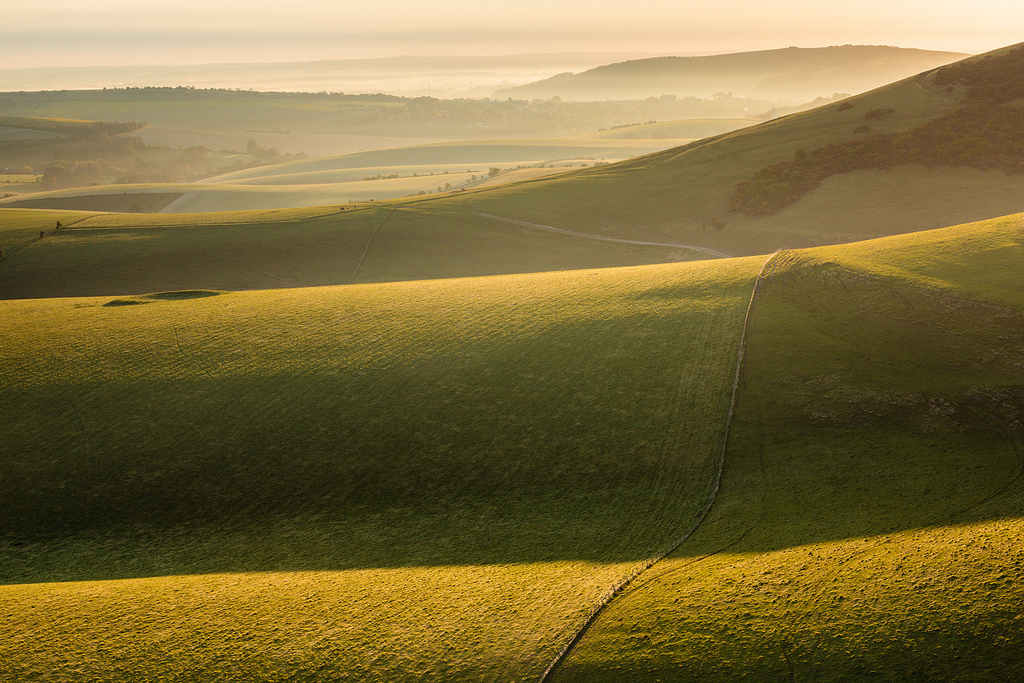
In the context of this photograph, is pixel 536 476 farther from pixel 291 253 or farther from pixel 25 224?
pixel 25 224

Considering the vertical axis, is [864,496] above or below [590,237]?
below

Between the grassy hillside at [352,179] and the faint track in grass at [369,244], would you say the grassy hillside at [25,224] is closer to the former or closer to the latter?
the faint track in grass at [369,244]

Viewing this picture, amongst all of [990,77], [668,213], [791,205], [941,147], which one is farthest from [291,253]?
[990,77]

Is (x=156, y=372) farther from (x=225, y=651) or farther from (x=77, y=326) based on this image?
(x=225, y=651)

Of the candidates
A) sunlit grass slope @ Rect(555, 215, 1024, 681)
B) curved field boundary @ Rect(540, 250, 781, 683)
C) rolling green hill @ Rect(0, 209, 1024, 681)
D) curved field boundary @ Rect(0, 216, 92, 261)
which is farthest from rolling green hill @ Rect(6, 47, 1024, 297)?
curved field boundary @ Rect(540, 250, 781, 683)

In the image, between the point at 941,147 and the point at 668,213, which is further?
the point at 668,213

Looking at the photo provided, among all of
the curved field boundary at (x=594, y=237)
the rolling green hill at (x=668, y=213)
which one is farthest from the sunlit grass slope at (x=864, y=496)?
the rolling green hill at (x=668, y=213)

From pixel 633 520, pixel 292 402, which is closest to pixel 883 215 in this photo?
pixel 633 520

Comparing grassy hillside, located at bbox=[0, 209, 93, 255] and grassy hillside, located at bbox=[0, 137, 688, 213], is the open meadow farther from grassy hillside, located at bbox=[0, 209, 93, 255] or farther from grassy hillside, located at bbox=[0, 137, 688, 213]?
grassy hillside, located at bbox=[0, 137, 688, 213]
